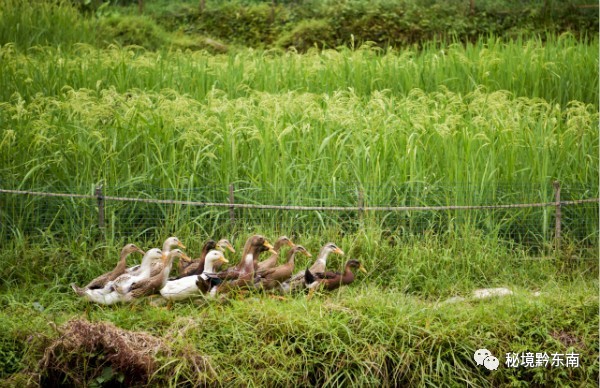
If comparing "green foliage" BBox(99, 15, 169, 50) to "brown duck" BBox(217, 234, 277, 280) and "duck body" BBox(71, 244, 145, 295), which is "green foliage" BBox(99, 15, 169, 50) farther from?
"brown duck" BBox(217, 234, 277, 280)

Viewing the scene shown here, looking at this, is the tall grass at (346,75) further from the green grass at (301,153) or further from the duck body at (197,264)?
the duck body at (197,264)

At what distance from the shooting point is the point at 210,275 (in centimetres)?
641

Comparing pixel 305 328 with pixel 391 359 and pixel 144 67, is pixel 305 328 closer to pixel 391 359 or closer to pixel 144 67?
pixel 391 359

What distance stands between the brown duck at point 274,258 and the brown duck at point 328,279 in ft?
0.89

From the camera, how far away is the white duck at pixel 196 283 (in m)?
6.40

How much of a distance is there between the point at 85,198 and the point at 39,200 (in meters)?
0.44

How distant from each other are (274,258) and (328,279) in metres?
0.44

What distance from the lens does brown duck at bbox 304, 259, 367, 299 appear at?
21.6 feet

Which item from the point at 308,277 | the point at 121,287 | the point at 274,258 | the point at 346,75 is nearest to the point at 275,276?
the point at 274,258

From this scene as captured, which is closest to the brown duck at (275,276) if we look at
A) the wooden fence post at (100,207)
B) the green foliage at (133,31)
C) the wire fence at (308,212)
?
the wire fence at (308,212)

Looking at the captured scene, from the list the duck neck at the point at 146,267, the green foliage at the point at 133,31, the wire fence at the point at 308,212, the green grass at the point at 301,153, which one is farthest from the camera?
the green foliage at the point at 133,31

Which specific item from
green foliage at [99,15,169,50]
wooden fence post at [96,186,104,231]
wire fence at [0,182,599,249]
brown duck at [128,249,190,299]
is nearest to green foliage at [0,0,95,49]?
green foliage at [99,15,169,50]

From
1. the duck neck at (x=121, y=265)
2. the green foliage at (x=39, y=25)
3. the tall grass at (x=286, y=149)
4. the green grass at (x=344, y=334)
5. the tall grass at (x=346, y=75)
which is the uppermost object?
the green foliage at (x=39, y=25)

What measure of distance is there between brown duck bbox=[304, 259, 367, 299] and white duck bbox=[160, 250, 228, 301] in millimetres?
669
